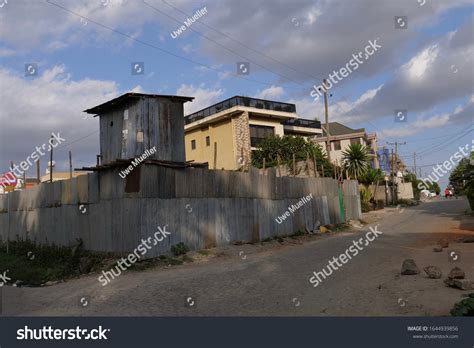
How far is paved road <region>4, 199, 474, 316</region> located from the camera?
762 cm

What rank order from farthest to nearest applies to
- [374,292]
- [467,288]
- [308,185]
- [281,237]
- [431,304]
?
[308,185], [281,237], [374,292], [467,288], [431,304]

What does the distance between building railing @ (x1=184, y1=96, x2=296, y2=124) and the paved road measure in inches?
998


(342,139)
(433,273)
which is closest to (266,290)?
(433,273)

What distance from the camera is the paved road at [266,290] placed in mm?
7620

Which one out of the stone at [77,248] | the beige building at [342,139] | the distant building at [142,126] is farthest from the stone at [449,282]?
the beige building at [342,139]

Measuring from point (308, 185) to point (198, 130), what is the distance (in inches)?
888

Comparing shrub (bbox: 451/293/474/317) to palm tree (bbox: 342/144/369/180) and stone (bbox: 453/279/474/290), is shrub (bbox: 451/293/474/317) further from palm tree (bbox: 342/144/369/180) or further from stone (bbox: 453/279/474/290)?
palm tree (bbox: 342/144/369/180)

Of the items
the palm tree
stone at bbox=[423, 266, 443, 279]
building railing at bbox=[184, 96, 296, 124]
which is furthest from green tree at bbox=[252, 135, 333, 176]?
stone at bbox=[423, 266, 443, 279]

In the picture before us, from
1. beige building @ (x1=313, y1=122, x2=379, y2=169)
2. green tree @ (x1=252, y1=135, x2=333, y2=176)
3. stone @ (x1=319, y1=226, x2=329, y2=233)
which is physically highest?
beige building @ (x1=313, y1=122, x2=379, y2=169)

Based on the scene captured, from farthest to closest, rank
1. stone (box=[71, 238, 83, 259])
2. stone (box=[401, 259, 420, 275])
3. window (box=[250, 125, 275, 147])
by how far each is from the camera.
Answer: window (box=[250, 125, 275, 147]) → stone (box=[71, 238, 83, 259]) → stone (box=[401, 259, 420, 275])

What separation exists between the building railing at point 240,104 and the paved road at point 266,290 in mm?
25346
